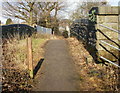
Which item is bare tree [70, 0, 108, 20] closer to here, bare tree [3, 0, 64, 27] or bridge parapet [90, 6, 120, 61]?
bare tree [3, 0, 64, 27]

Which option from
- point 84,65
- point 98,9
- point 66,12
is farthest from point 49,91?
point 66,12

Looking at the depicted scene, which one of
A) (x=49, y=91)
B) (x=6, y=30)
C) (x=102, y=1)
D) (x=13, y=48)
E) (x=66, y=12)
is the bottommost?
(x=49, y=91)

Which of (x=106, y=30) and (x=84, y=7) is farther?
(x=84, y=7)

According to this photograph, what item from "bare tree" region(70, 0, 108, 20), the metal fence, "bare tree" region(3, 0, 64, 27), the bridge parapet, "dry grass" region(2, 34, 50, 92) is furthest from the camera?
"bare tree" region(70, 0, 108, 20)

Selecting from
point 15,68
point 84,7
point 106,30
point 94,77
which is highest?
point 84,7

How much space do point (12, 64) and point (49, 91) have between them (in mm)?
1986

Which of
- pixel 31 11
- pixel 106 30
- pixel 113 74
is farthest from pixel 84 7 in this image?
pixel 113 74

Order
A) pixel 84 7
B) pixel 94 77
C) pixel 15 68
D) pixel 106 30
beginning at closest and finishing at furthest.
→ pixel 94 77 < pixel 15 68 < pixel 106 30 < pixel 84 7

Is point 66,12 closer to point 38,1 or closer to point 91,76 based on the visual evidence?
point 38,1

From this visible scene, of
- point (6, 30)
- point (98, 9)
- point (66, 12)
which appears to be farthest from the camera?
point (66, 12)

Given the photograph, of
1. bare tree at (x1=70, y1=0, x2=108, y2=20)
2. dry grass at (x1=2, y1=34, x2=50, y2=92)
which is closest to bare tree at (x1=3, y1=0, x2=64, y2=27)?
bare tree at (x1=70, y1=0, x2=108, y2=20)

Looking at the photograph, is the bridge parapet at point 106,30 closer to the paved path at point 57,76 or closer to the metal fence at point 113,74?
the metal fence at point 113,74

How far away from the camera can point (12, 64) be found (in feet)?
15.5

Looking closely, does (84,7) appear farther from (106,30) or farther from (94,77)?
(94,77)
